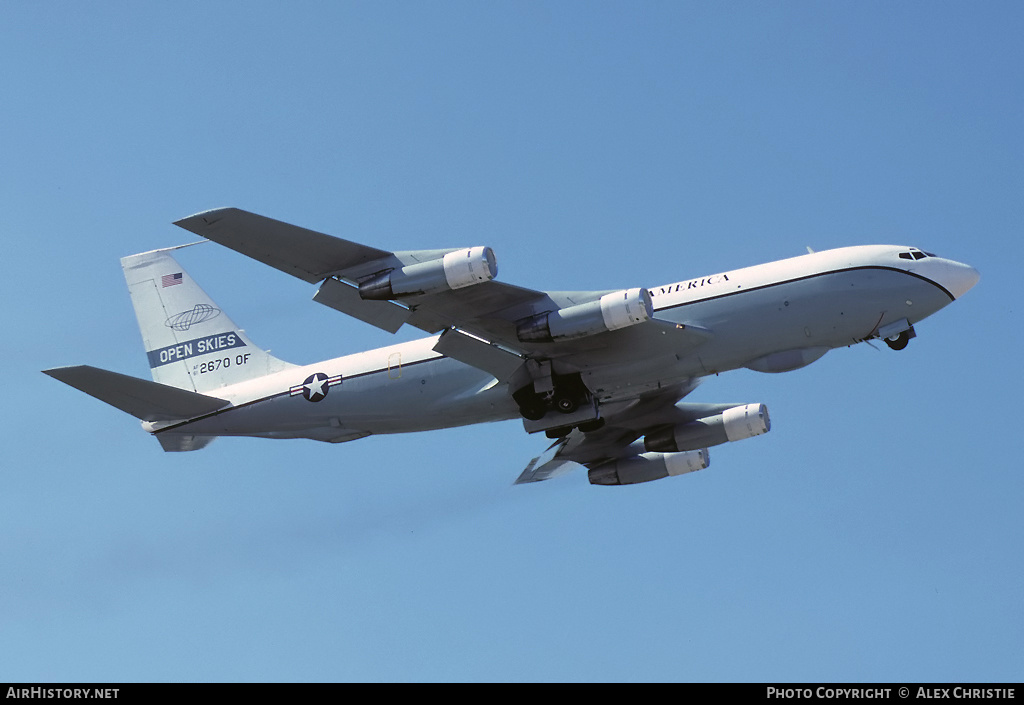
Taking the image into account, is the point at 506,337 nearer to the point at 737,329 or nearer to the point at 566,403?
the point at 566,403

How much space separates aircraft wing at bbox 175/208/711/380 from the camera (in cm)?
3559

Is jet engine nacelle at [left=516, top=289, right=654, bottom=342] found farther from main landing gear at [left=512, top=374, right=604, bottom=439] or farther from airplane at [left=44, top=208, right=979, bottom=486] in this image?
main landing gear at [left=512, top=374, right=604, bottom=439]

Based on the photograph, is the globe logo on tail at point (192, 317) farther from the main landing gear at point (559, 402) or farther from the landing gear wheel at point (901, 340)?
the landing gear wheel at point (901, 340)

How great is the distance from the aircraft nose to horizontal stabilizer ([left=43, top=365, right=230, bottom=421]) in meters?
24.1

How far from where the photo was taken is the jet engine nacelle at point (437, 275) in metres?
35.9

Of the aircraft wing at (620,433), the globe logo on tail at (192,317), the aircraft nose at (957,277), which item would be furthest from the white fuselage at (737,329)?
the globe logo on tail at (192,317)

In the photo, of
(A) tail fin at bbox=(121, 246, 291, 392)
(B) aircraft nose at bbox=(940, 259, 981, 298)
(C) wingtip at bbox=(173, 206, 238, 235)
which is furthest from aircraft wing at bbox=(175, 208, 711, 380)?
(A) tail fin at bbox=(121, 246, 291, 392)

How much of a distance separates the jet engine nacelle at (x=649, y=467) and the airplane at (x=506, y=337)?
2.91 m

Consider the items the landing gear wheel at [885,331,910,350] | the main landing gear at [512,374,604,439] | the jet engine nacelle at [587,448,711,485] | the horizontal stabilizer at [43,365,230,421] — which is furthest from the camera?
the jet engine nacelle at [587,448,711,485]

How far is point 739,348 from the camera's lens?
128 feet

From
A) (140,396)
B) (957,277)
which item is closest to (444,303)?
(140,396)

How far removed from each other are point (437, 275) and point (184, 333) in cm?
1624
